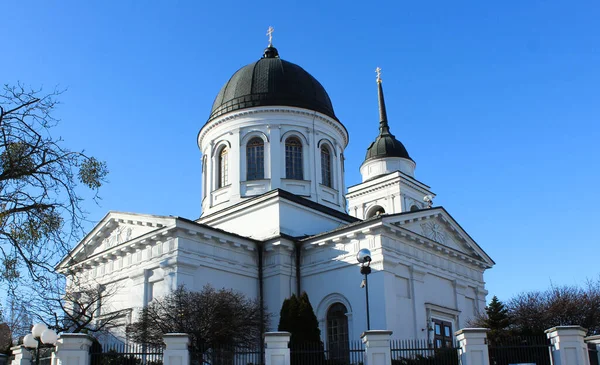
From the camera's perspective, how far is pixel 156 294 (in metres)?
23.4

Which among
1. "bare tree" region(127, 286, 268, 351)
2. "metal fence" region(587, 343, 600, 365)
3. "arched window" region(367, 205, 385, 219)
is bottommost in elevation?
"metal fence" region(587, 343, 600, 365)

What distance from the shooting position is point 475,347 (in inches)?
623

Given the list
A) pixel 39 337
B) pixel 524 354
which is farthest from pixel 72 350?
pixel 524 354

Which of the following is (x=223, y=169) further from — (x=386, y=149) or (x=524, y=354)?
(x=524, y=354)

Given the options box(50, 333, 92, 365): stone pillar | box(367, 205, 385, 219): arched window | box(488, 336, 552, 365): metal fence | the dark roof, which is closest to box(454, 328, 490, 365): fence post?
box(488, 336, 552, 365): metal fence

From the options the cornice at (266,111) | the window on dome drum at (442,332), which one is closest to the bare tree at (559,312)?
the window on dome drum at (442,332)

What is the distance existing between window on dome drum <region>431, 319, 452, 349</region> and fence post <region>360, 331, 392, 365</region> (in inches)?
385

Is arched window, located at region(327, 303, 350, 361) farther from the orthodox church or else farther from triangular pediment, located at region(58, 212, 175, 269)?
triangular pediment, located at region(58, 212, 175, 269)

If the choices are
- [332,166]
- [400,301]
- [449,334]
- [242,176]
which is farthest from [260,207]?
[449,334]

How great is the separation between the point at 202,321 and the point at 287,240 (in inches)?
266

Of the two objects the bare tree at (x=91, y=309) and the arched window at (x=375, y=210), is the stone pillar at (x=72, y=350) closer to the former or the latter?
the bare tree at (x=91, y=309)

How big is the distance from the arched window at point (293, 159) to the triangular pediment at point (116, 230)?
24.4 feet

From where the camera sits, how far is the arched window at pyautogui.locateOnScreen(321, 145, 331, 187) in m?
31.2

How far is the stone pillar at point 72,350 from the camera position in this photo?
50.7 ft
